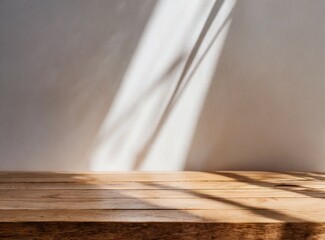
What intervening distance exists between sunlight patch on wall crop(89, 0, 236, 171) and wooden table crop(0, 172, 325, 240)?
241mm

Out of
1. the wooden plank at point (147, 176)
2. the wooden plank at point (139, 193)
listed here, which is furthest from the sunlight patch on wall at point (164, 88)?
the wooden plank at point (139, 193)

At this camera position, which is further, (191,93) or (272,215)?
(191,93)

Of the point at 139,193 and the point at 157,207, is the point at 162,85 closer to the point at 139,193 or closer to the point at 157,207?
the point at 139,193

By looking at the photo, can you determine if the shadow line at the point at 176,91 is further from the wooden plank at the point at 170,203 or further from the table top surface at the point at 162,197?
the wooden plank at the point at 170,203

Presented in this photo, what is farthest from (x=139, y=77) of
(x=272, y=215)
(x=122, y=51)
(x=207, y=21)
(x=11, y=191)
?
(x=272, y=215)

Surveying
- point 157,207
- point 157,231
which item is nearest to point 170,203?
point 157,207

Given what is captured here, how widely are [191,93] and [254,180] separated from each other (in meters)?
0.52

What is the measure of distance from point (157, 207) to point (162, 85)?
789 millimetres

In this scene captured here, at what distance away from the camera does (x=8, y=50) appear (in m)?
1.64

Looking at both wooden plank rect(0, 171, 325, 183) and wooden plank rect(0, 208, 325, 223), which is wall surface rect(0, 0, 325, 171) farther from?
wooden plank rect(0, 208, 325, 223)

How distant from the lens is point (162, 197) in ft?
4.00

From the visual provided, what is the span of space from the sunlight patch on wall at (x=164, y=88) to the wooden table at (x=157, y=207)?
0.79 feet

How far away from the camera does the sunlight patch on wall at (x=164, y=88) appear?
1.73m

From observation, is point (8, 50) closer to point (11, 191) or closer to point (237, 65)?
point (11, 191)
